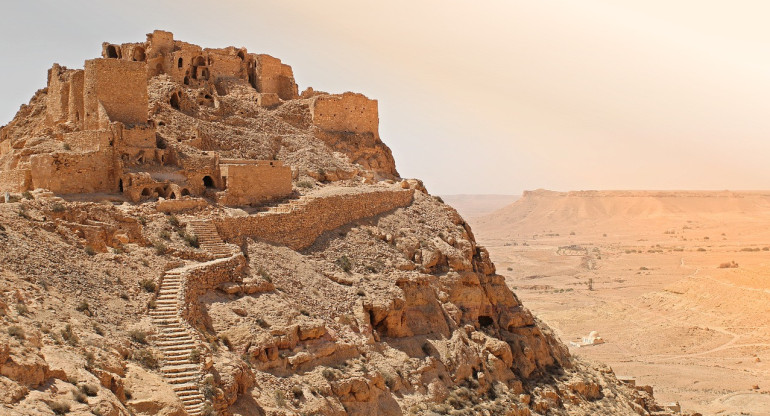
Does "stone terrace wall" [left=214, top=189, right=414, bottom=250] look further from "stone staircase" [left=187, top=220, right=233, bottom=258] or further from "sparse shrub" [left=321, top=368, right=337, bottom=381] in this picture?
"sparse shrub" [left=321, top=368, right=337, bottom=381]

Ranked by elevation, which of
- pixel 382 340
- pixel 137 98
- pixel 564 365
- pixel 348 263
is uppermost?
pixel 137 98

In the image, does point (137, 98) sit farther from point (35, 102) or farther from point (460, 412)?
point (460, 412)

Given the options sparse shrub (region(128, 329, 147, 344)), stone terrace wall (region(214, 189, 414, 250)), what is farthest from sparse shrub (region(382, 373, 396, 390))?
sparse shrub (region(128, 329, 147, 344))

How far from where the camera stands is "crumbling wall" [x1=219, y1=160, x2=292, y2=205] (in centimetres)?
2252

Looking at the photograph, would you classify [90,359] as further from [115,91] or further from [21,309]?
[115,91]

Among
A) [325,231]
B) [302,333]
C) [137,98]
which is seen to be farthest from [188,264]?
[137,98]

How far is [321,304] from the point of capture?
18734mm

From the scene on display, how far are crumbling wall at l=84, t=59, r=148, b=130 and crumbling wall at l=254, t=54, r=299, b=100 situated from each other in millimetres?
10231

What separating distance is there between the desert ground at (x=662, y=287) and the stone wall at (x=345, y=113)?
17284mm

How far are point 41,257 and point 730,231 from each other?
11529cm

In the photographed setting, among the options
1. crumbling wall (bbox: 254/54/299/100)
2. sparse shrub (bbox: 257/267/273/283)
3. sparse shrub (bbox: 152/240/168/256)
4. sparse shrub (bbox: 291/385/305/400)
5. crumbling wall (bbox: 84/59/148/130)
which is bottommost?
sparse shrub (bbox: 291/385/305/400)

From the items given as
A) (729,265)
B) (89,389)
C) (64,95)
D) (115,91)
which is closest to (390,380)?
(89,389)

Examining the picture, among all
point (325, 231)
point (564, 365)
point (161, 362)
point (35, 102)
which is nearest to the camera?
point (161, 362)

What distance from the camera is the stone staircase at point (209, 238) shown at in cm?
1852
